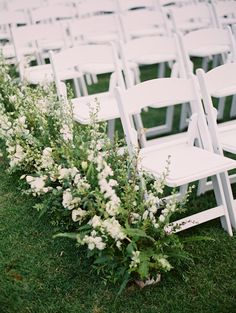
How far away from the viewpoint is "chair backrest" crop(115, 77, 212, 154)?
2949mm

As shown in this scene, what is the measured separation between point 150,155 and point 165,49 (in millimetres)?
1876

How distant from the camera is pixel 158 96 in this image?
3184mm

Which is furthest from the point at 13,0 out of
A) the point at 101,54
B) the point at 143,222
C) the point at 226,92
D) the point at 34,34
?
the point at 143,222

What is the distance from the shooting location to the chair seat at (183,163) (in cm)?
261

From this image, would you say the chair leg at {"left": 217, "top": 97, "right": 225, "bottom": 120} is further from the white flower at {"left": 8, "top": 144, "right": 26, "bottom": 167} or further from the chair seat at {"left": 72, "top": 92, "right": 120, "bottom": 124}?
the white flower at {"left": 8, "top": 144, "right": 26, "bottom": 167}

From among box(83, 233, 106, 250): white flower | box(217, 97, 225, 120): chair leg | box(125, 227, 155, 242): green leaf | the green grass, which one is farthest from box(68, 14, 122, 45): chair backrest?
box(83, 233, 106, 250): white flower

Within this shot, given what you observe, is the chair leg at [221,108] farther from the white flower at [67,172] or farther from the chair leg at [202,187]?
the white flower at [67,172]

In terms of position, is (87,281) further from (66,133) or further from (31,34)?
(31,34)

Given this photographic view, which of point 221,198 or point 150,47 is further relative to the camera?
point 150,47

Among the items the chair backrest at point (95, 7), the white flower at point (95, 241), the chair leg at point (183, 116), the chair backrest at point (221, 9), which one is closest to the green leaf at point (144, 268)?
the white flower at point (95, 241)

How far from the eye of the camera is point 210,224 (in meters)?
3.26

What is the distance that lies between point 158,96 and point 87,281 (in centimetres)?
142

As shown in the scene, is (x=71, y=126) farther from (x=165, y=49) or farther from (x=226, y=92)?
(x=165, y=49)

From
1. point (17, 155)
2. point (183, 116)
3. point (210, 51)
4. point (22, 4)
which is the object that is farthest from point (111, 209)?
point (22, 4)
